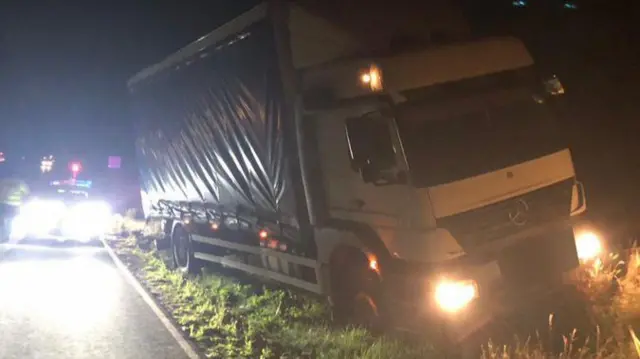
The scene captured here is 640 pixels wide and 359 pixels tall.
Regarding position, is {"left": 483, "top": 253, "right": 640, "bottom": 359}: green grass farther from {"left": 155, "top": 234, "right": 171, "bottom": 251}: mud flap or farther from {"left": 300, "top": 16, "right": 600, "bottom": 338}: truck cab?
{"left": 155, "top": 234, "right": 171, "bottom": 251}: mud flap

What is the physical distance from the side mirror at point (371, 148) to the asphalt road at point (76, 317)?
296cm

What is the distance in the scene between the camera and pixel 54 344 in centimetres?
774

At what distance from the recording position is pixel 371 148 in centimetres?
640

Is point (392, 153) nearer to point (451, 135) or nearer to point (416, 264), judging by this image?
point (451, 135)

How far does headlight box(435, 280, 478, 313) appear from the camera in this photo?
19.5ft

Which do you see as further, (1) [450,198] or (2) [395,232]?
(2) [395,232]

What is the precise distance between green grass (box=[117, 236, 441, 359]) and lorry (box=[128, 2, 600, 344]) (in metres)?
0.33

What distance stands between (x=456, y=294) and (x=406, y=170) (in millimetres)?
1202

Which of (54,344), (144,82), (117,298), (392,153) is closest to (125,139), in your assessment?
(144,82)

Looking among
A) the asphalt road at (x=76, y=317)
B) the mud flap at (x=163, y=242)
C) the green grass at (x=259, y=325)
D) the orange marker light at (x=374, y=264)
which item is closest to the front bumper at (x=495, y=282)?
the orange marker light at (x=374, y=264)

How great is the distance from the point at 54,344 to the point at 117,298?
2.72 metres

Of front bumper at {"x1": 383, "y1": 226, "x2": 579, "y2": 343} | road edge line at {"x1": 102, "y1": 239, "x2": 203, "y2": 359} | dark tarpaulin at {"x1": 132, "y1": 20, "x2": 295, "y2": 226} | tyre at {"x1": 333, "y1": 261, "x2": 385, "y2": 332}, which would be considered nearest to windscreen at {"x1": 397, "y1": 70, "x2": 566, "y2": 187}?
front bumper at {"x1": 383, "y1": 226, "x2": 579, "y2": 343}

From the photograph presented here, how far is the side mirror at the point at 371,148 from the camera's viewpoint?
629 cm

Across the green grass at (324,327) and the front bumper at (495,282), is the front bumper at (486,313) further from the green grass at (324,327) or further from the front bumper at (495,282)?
the green grass at (324,327)
